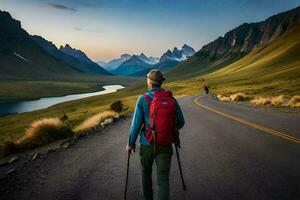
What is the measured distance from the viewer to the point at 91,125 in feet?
65.0

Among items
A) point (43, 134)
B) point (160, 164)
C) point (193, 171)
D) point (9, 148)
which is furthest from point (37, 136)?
point (160, 164)

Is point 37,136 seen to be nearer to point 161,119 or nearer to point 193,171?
point 193,171

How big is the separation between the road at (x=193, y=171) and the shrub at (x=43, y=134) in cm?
244

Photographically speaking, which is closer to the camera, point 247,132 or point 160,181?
point 160,181

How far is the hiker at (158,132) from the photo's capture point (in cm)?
521

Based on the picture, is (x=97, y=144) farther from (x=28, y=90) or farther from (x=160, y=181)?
(x=28, y=90)

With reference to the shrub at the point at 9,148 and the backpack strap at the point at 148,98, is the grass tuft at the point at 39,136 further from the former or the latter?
the backpack strap at the point at 148,98

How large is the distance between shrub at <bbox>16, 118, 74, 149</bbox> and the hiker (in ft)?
31.4

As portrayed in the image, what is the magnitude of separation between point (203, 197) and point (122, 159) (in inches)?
153

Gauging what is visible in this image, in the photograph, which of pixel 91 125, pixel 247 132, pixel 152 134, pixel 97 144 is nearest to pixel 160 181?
pixel 152 134

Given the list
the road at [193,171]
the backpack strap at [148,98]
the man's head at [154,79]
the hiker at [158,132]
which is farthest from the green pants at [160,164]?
the road at [193,171]

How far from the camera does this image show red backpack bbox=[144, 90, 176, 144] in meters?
5.21

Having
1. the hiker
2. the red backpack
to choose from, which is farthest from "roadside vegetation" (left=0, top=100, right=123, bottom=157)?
the red backpack

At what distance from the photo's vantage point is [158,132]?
206 inches
